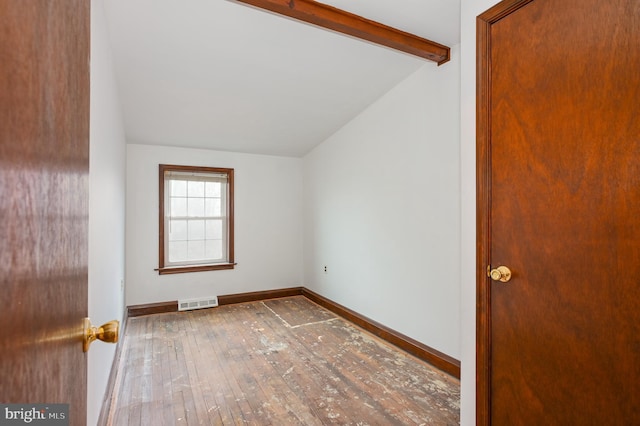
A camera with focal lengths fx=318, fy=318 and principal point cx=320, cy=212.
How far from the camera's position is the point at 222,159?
4.50 meters

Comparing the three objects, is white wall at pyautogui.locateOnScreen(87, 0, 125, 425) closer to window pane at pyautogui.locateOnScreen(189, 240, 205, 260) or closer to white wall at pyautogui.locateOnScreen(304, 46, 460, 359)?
white wall at pyautogui.locateOnScreen(304, 46, 460, 359)

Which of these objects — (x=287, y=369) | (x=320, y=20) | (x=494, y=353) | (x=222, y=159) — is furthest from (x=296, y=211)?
(x=494, y=353)

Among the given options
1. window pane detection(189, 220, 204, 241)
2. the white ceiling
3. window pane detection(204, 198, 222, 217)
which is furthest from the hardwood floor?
the white ceiling

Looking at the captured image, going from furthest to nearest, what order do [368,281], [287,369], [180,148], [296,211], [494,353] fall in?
[296,211] < [180,148] < [368,281] < [287,369] < [494,353]

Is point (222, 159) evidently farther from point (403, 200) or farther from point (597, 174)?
point (597, 174)

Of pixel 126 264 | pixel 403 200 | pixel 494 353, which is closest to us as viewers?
pixel 494 353

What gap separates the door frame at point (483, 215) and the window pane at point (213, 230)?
3774mm

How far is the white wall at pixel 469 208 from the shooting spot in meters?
1.56

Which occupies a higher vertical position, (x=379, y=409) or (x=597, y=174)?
(x=597, y=174)

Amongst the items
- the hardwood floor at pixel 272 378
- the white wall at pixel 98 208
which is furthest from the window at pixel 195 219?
the white wall at pixel 98 208

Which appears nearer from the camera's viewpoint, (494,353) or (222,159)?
(494,353)

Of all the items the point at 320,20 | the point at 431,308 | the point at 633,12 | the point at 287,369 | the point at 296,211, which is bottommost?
the point at 287,369

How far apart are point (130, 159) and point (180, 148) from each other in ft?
1.99

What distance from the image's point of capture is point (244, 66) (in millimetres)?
2654
